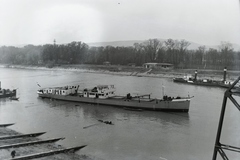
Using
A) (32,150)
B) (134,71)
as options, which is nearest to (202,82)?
(134,71)

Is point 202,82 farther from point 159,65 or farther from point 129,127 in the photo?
point 129,127

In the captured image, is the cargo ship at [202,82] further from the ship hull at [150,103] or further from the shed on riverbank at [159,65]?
the ship hull at [150,103]

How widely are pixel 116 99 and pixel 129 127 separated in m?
2.62

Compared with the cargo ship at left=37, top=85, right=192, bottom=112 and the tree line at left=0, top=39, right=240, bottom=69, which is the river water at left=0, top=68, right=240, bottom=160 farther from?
the tree line at left=0, top=39, right=240, bottom=69

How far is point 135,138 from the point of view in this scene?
200 inches

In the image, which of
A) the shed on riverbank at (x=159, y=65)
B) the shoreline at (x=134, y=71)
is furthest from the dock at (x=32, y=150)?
the shed on riverbank at (x=159, y=65)

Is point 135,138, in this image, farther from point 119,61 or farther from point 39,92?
point 119,61

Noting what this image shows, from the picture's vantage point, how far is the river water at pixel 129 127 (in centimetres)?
440

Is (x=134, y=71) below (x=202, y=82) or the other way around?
the other way around

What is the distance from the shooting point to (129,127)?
5.94 m

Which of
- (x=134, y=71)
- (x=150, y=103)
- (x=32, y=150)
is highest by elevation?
(x=134, y=71)

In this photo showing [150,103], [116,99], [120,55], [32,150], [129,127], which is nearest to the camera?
[32,150]

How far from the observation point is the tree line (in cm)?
1295

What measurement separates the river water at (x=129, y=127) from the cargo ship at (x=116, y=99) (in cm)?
24
